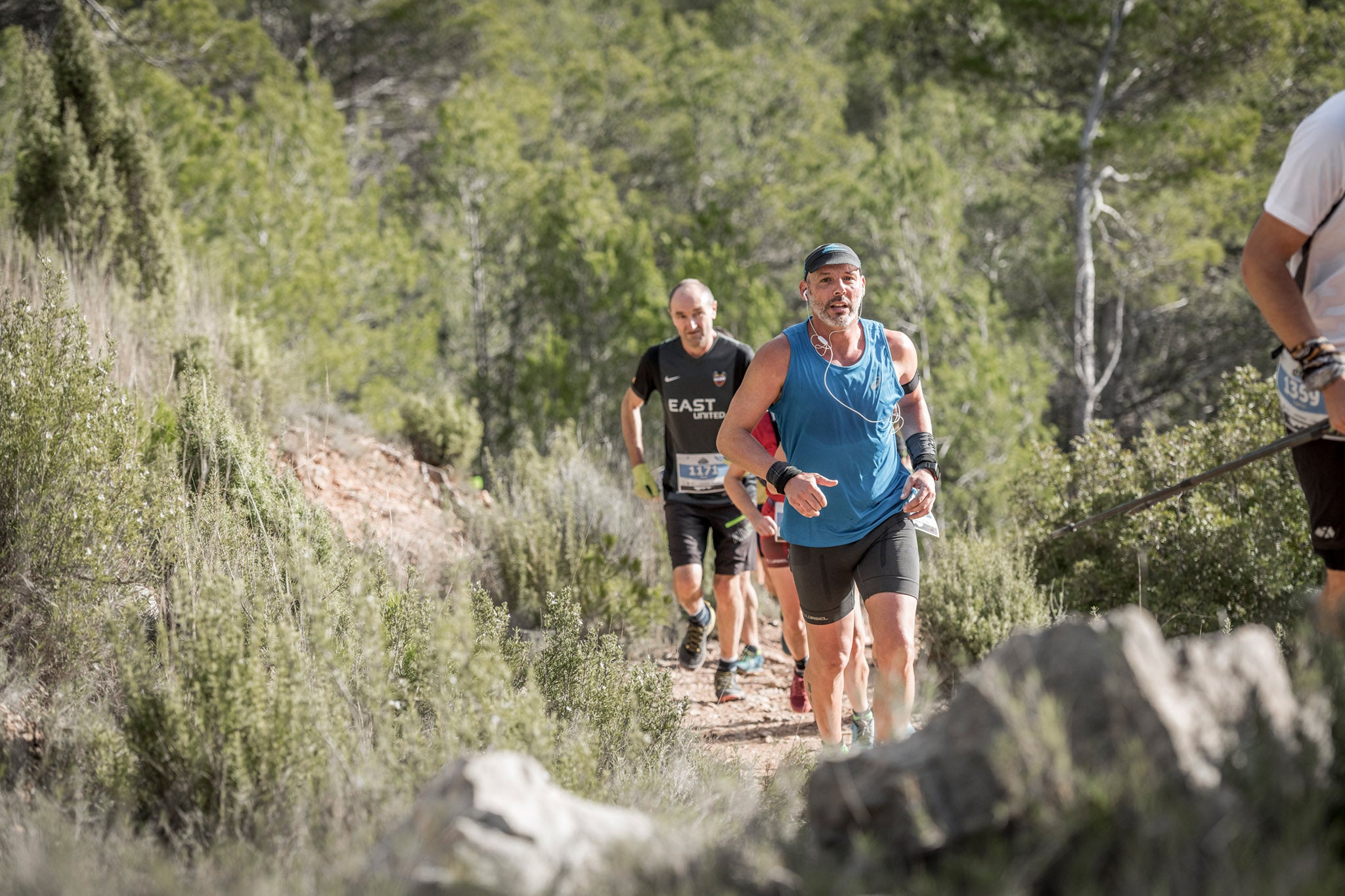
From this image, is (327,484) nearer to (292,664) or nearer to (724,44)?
(292,664)

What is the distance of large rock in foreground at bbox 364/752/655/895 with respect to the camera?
5.38 feet

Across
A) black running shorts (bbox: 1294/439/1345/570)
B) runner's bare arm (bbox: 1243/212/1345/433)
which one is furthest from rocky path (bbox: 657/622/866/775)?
runner's bare arm (bbox: 1243/212/1345/433)

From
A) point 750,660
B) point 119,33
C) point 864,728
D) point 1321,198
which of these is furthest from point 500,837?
point 119,33

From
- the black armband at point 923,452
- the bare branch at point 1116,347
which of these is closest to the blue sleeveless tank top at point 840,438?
the black armband at point 923,452

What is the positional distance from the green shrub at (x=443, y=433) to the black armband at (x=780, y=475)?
7.03m

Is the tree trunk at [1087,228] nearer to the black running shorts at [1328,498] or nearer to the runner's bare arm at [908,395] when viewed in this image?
the runner's bare arm at [908,395]

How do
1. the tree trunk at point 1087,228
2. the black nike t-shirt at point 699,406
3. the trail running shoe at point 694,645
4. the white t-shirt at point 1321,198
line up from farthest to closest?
the tree trunk at point 1087,228, the trail running shoe at point 694,645, the black nike t-shirt at point 699,406, the white t-shirt at point 1321,198

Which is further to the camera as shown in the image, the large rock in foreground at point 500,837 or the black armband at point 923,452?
the black armband at point 923,452

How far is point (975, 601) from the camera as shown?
507 centimetres

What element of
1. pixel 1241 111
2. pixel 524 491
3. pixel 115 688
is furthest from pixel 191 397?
pixel 1241 111

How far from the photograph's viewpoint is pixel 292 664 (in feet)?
8.84

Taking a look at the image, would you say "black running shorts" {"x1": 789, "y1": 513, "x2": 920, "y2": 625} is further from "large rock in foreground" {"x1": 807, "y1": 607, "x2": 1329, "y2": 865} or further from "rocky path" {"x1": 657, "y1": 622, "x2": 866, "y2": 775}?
"large rock in foreground" {"x1": 807, "y1": 607, "x2": 1329, "y2": 865}

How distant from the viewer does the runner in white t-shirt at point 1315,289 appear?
241cm

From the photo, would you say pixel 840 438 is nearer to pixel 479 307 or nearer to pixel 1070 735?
pixel 1070 735
